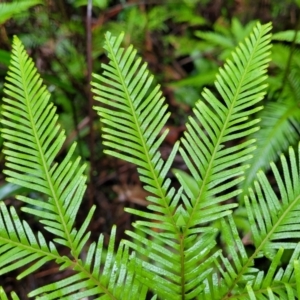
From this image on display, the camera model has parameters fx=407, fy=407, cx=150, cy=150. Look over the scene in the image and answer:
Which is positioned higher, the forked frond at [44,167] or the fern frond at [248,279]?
the forked frond at [44,167]

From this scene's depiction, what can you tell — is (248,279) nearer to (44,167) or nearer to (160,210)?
(160,210)

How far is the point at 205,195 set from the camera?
72 cm

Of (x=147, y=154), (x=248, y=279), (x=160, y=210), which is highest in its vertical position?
(x=147, y=154)

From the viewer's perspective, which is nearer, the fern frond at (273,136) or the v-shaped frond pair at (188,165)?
the v-shaped frond pair at (188,165)

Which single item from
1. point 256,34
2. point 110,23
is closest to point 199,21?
point 110,23

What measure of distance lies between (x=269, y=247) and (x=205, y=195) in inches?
5.8

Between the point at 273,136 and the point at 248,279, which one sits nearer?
the point at 248,279

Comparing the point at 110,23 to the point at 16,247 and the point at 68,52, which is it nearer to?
the point at 68,52

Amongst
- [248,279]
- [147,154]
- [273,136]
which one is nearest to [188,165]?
[147,154]

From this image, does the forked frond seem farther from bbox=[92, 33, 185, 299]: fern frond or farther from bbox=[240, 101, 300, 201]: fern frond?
bbox=[240, 101, 300, 201]: fern frond

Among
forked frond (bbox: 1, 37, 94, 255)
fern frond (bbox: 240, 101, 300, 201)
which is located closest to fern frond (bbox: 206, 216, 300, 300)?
forked frond (bbox: 1, 37, 94, 255)

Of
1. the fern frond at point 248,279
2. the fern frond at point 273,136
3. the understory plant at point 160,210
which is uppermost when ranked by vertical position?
the fern frond at point 273,136

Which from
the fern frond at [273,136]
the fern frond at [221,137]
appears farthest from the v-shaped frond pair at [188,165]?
the fern frond at [273,136]

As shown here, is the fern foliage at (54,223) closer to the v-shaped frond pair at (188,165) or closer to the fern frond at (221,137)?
the v-shaped frond pair at (188,165)
